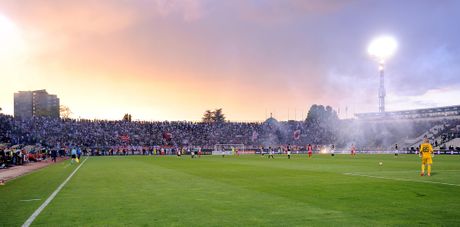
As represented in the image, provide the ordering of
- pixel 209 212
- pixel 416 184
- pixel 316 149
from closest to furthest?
pixel 209 212, pixel 416 184, pixel 316 149

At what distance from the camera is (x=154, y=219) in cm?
936

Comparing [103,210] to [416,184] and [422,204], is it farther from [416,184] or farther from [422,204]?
[416,184]

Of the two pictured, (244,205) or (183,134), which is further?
(183,134)

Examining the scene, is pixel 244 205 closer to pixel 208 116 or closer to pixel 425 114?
pixel 425 114

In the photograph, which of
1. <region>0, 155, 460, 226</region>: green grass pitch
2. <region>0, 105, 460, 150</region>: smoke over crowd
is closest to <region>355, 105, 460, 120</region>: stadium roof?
<region>0, 105, 460, 150</region>: smoke over crowd

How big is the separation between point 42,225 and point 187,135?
78735mm

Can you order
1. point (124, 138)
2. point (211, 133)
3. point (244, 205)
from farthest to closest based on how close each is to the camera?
point (211, 133) < point (124, 138) < point (244, 205)

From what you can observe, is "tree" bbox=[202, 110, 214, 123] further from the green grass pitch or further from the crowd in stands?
the green grass pitch

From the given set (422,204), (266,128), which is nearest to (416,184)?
(422,204)

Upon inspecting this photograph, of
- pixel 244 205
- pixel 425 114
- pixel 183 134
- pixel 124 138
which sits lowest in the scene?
pixel 244 205

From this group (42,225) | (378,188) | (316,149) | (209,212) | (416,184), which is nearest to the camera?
(42,225)

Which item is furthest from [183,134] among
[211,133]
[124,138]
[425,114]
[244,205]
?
[244,205]

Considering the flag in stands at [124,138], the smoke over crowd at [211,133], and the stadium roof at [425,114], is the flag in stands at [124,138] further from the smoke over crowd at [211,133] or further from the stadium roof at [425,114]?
the stadium roof at [425,114]

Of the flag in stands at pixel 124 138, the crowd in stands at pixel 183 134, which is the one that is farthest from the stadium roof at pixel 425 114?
the flag in stands at pixel 124 138
